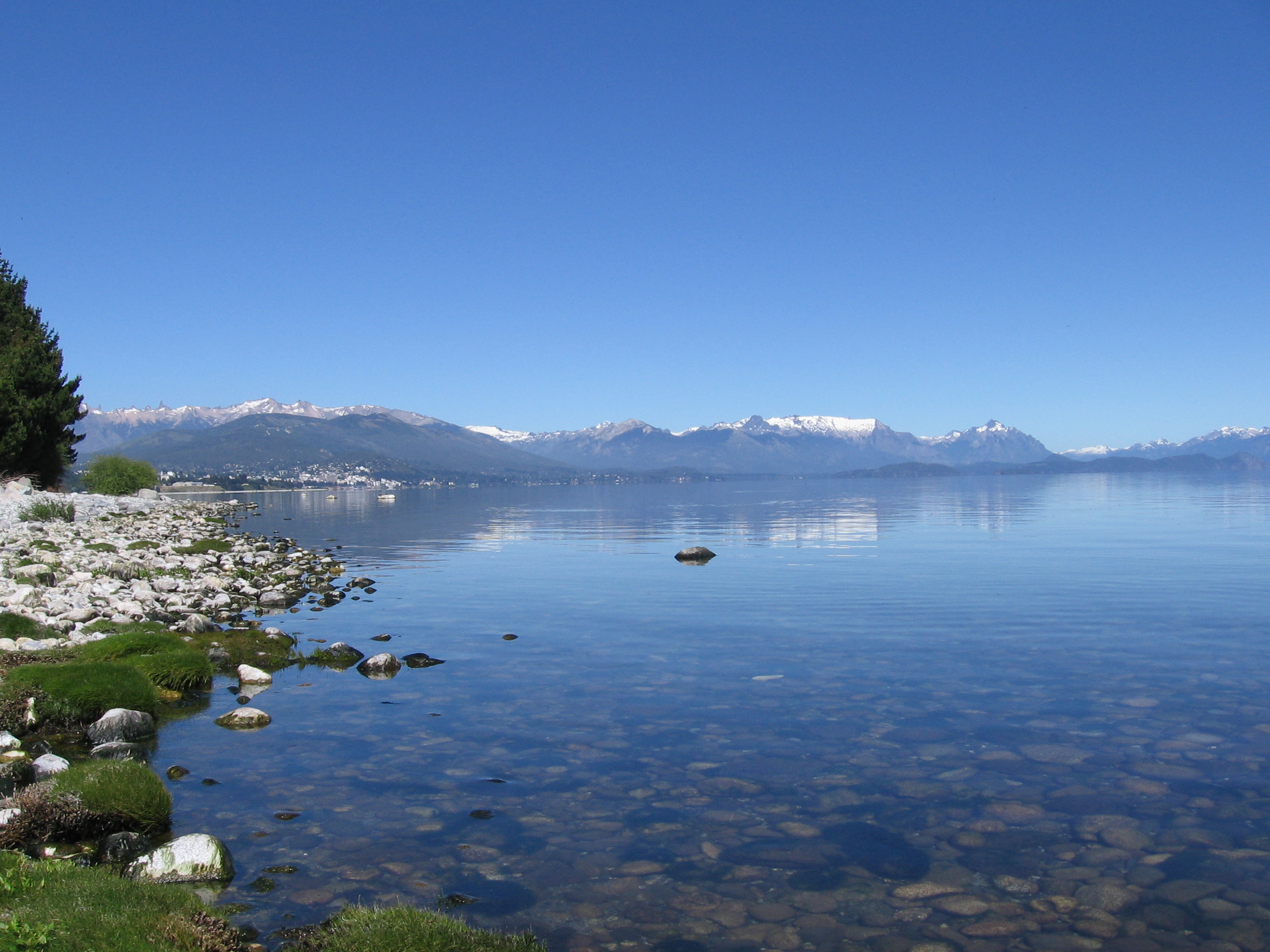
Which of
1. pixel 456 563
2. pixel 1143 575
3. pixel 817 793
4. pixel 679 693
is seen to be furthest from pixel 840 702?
pixel 456 563

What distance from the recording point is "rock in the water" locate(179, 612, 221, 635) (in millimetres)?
26000

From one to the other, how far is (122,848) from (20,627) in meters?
12.7

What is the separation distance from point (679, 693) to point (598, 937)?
424 inches

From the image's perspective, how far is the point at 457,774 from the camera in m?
15.0

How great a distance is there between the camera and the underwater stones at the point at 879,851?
11.3 meters

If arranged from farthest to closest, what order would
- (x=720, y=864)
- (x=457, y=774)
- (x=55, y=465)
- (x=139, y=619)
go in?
1. (x=55, y=465)
2. (x=139, y=619)
3. (x=457, y=774)
4. (x=720, y=864)

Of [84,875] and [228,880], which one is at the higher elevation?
[84,875]

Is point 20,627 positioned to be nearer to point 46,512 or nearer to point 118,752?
point 118,752

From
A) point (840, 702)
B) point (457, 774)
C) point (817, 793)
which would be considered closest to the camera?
point (817, 793)

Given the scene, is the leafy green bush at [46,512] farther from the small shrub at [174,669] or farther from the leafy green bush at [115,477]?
the leafy green bush at [115,477]

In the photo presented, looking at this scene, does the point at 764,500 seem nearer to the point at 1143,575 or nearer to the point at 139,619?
the point at 1143,575

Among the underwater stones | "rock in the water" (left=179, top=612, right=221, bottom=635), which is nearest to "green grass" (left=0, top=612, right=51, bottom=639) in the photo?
"rock in the water" (left=179, top=612, right=221, bottom=635)

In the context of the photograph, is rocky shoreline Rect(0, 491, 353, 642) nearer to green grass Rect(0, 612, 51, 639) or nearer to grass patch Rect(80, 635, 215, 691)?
green grass Rect(0, 612, 51, 639)

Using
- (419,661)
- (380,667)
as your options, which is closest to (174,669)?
(380,667)
